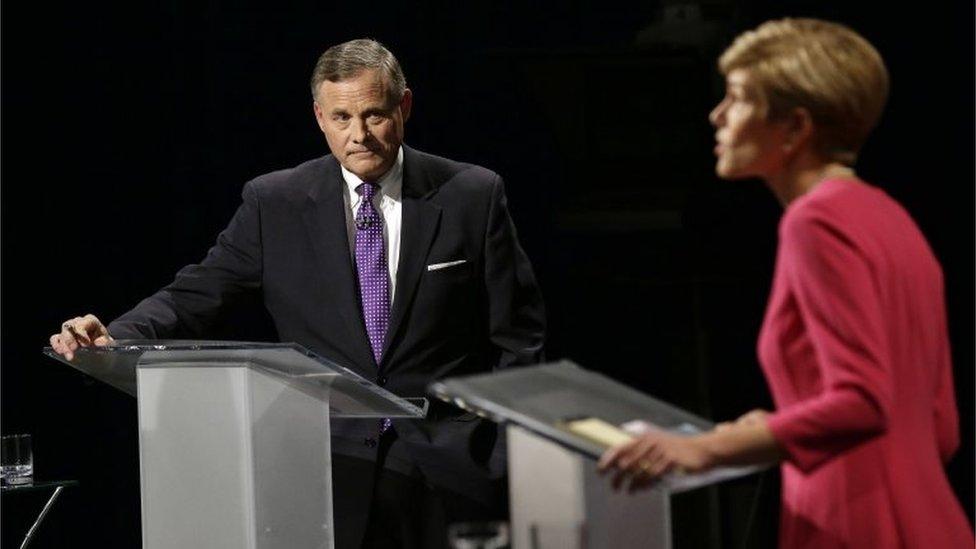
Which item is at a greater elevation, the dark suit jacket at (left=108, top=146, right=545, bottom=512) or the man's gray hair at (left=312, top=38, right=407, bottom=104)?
the man's gray hair at (left=312, top=38, right=407, bottom=104)

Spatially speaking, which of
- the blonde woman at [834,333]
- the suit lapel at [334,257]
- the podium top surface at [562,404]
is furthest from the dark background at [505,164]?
the blonde woman at [834,333]

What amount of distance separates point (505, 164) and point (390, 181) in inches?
39.2

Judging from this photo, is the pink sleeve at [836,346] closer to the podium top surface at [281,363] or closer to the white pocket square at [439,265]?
the podium top surface at [281,363]

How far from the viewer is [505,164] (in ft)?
14.9

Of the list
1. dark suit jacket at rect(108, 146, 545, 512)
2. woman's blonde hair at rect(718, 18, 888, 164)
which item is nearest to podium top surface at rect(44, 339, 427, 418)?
dark suit jacket at rect(108, 146, 545, 512)

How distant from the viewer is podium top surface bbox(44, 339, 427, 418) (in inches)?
104

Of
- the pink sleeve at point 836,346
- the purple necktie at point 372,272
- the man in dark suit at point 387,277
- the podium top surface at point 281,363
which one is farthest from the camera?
the purple necktie at point 372,272

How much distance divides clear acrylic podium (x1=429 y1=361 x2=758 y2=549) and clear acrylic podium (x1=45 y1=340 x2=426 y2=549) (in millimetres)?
312

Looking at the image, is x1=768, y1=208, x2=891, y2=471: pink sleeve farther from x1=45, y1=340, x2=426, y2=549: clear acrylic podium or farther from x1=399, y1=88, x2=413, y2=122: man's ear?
x1=399, y1=88, x2=413, y2=122: man's ear

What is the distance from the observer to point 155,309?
3.55 meters

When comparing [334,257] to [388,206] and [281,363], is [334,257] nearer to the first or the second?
[388,206]

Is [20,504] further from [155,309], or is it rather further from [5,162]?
[155,309]

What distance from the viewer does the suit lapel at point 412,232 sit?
343 cm

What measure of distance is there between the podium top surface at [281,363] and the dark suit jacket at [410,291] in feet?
1.25
